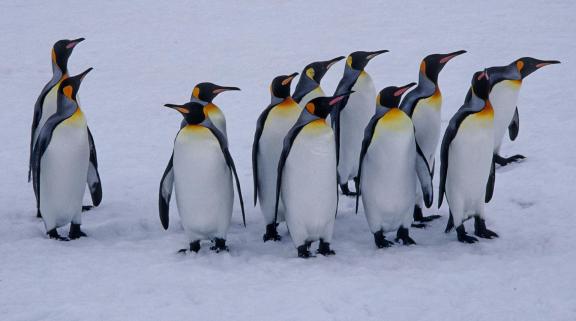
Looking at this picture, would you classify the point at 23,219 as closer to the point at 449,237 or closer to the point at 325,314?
the point at 325,314

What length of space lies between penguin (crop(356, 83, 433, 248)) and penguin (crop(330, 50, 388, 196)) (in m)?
0.84

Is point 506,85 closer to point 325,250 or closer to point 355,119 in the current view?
point 355,119

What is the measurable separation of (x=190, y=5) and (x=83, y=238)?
915 centimetres

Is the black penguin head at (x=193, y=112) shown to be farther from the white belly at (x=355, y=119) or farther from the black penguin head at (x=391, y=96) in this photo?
the white belly at (x=355, y=119)

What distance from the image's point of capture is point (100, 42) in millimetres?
11414

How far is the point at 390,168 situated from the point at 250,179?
6.77ft

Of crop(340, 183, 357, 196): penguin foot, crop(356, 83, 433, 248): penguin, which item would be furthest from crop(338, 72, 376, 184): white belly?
crop(356, 83, 433, 248): penguin

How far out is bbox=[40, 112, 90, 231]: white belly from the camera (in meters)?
4.64

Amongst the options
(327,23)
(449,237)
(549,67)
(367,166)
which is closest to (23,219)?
(367,166)

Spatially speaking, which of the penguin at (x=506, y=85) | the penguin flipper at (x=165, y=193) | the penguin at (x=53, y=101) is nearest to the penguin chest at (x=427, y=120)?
the penguin at (x=506, y=85)

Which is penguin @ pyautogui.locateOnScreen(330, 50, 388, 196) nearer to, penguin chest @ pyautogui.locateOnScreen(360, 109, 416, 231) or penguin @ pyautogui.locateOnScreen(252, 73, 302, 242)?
penguin @ pyautogui.locateOnScreen(252, 73, 302, 242)

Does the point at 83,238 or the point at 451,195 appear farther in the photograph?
the point at 83,238

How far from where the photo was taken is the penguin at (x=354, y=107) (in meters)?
5.24

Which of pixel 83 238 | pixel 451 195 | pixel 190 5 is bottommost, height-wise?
pixel 83 238
